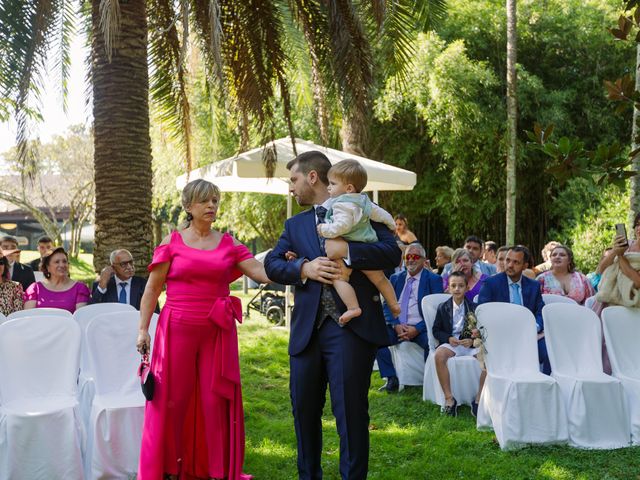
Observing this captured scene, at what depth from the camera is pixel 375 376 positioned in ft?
30.7

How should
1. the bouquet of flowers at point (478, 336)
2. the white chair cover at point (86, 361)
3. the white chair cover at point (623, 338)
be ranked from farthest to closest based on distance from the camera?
1. the white chair cover at point (623, 338)
2. the bouquet of flowers at point (478, 336)
3. the white chair cover at point (86, 361)

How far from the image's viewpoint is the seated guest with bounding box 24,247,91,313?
759 cm

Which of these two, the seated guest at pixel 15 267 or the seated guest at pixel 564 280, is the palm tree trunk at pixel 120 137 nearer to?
the seated guest at pixel 15 267

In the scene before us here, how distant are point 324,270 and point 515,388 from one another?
9.80ft

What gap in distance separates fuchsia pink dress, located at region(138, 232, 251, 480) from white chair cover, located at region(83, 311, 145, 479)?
0.58 m

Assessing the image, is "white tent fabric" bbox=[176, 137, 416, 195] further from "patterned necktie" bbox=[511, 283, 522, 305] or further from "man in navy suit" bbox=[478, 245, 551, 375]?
"patterned necktie" bbox=[511, 283, 522, 305]

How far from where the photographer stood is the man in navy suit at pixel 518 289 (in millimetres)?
7477

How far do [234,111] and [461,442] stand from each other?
519 cm

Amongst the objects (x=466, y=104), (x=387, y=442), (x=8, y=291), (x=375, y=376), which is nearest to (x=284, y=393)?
(x=375, y=376)

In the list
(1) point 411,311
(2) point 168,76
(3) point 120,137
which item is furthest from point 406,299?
Answer: (2) point 168,76

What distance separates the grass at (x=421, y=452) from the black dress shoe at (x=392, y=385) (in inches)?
12.4

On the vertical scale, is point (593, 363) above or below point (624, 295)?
below

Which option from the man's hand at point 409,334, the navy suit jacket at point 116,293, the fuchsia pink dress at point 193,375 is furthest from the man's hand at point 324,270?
the man's hand at point 409,334

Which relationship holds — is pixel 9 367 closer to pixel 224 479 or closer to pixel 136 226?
pixel 224 479
